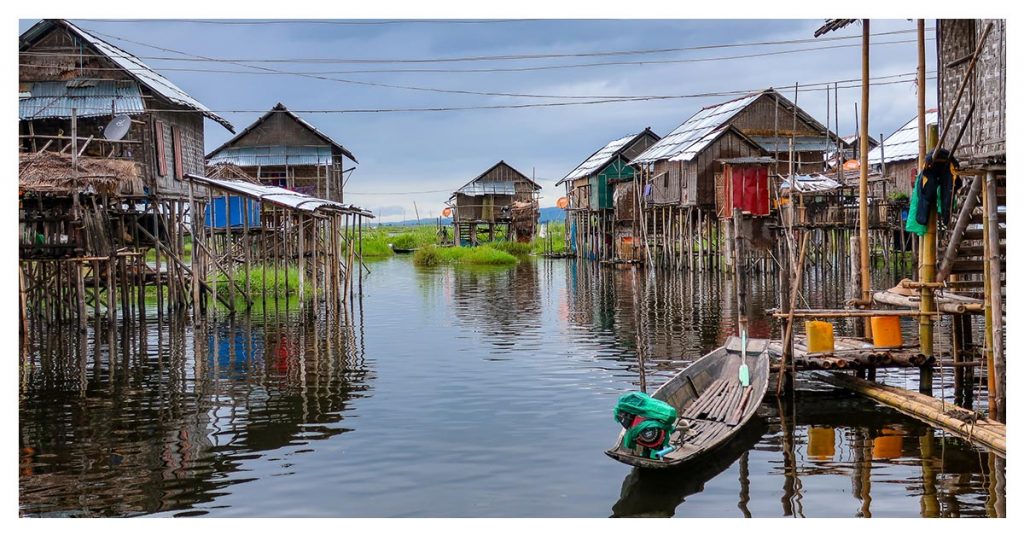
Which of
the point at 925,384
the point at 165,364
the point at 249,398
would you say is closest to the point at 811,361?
the point at 925,384

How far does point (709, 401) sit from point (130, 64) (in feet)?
61.3

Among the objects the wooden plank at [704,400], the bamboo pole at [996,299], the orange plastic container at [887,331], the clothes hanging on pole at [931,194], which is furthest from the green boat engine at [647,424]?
the orange plastic container at [887,331]

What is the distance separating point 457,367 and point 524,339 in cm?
392

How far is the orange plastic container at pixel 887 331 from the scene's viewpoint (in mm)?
14383

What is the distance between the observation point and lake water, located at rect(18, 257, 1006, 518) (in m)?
9.87

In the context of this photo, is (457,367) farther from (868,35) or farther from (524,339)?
(868,35)

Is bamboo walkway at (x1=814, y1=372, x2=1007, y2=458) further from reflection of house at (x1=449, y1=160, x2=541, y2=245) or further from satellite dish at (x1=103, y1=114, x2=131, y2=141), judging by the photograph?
reflection of house at (x1=449, y1=160, x2=541, y2=245)

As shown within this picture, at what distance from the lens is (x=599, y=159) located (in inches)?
2151

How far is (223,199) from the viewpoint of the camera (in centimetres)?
3294

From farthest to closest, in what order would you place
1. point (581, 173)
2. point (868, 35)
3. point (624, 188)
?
point (581, 173) < point (624, 188) < point (868, 35)

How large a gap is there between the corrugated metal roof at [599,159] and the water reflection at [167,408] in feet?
103

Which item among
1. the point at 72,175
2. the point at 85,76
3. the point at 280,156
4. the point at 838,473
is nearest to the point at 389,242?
the point at 280,156

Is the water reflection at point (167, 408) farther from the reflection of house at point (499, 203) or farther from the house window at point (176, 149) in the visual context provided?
the reflection of house at point (499, 203)

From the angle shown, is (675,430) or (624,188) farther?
(624,188)
